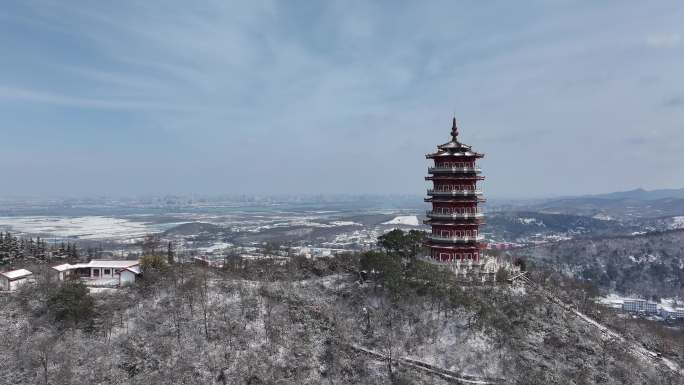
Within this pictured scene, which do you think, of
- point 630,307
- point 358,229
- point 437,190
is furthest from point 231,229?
point 437,190

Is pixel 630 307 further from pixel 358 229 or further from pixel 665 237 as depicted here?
pixel 358 229

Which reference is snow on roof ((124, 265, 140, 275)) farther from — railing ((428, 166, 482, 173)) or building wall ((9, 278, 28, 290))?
railing ((428, 166, 482, 173))

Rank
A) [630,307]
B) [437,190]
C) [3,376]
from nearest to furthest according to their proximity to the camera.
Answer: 1. [3,376]
2. [437,190]
3. [630,307]

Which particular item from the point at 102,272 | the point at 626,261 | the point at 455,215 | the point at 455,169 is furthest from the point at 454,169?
the point at 626,261

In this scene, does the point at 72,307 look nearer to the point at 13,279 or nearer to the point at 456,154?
the point at 13,279

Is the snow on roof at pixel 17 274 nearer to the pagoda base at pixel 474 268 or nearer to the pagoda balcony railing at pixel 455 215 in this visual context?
the pagoda base at pixel 474 268

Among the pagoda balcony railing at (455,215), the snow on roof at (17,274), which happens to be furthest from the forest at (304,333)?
the pagoda balcony railing at (455,215)
